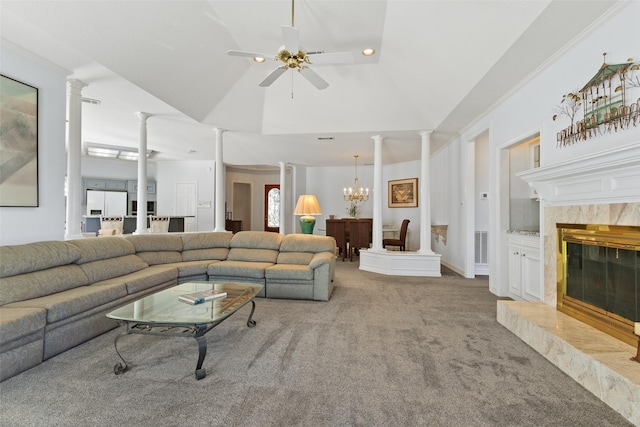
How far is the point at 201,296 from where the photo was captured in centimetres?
255

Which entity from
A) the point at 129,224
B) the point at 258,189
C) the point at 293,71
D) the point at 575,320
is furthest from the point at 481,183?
the point at 258,189

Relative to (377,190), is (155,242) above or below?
below

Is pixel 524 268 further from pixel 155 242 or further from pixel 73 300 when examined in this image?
pixel 155 242

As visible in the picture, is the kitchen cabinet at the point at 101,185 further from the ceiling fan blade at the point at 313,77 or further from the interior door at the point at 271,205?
the ceiling fan blade at the point at 313,77

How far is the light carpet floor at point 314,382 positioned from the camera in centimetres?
161

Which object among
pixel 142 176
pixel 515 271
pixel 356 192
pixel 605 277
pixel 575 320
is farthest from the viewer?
pixel 356 192

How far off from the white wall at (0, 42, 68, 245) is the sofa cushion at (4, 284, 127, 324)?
91cm

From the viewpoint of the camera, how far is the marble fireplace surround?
1.72 metres

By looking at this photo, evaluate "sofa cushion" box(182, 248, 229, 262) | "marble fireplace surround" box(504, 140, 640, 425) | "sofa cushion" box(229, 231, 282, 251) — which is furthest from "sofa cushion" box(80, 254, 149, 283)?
"marble fireplace surround" box(504, 140, 640, 425)

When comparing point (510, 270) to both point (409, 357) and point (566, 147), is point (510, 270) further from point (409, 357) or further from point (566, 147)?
point (409, 357)

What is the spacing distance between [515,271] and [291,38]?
12.6ft

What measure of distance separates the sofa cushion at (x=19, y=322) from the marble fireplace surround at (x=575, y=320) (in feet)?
12.3

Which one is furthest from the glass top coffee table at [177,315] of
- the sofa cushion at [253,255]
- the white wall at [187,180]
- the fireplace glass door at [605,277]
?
the white wall at [187,180]

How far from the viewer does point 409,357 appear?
229 cm
